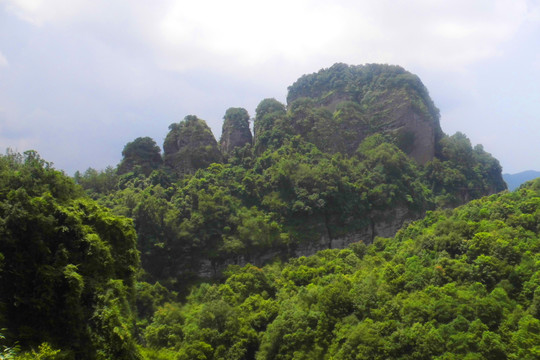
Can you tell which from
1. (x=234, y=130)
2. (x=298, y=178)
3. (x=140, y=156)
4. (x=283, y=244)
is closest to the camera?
(x=283, y=244)

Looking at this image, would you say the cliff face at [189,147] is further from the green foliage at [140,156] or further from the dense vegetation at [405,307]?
the dense vegetation at [405,307]

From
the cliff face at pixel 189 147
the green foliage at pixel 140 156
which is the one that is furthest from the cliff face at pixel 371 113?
the green foliage at pixel 140 156

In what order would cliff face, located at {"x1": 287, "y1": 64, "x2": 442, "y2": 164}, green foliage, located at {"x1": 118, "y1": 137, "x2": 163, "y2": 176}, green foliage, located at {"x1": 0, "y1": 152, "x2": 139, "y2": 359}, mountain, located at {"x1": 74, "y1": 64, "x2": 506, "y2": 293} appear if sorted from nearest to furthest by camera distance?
green foliage, located at {"x1": 0, "y1": 152, "x2": 139, "y2": 359} < mountain, located at {"x1": 74, "y1": 64, "x2": 506, "y2": 293} < green foliage, located at {"x1": 118, "y1": 137, "x2": 163, "y2": 176} < cliff face, located at {"x1": 287, "y1": 64, "x2": 442, "y2": 164}

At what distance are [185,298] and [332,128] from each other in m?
30.3

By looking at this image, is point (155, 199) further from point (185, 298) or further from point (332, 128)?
point (332, 128)

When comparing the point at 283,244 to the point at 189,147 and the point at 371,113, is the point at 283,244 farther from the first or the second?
the point at 371,113

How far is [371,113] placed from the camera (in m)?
60.7

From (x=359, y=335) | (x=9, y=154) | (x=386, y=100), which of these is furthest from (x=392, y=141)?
(x=9, y=154)

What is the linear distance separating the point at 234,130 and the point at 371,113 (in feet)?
67.1

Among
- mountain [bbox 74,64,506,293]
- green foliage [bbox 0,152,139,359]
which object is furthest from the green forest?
mountain [bbox 74,64,506,293]

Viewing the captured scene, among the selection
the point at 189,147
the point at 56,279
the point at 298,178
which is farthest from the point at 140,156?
the point at 56,279

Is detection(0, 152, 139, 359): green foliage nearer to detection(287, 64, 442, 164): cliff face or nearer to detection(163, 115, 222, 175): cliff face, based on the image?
detection(163, 115, 222, 175): cliff face

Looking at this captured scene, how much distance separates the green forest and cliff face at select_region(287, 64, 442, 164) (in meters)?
0.26

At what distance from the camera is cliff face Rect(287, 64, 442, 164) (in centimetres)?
5472
